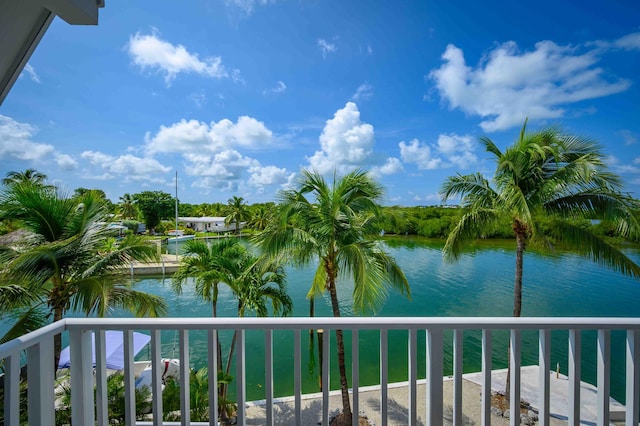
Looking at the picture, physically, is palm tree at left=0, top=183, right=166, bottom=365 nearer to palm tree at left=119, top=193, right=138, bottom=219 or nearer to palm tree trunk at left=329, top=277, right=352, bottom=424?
palm tree trunk at left=329, top=277, right=352, bottom=424

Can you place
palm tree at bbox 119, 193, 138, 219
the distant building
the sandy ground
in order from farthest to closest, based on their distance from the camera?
palm tree at bbox 119, 193, 138, 219, the distant building, the sandy ground

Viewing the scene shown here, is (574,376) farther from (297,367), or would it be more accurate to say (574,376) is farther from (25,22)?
(25,22)

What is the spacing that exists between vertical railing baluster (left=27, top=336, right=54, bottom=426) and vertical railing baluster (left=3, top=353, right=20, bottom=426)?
44 millimetres

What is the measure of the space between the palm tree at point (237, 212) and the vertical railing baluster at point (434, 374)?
30.4 metres

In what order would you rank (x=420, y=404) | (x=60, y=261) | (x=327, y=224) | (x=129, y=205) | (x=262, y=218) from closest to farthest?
1. (x=60, y=261)
2. (x=327, y=224)
3. (x=420, y=404)
4. (x=262, y=218)
5. (x=129, y=205)

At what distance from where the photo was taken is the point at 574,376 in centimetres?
123

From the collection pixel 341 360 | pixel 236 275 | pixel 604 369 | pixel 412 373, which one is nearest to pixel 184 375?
pixel 412 373

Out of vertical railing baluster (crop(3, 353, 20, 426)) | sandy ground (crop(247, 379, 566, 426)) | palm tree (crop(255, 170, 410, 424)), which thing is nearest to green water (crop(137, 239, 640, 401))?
sandy ground (crop(247, 379, 566, 426))

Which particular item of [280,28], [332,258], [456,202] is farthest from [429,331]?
[280,28]

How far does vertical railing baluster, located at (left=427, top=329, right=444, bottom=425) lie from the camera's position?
122 cm

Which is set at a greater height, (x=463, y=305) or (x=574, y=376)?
(x=574, y=376)

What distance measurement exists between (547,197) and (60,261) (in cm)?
912

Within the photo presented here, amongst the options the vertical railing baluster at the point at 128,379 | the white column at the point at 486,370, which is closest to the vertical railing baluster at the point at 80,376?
the vertical railing baluster at the point at 128,379

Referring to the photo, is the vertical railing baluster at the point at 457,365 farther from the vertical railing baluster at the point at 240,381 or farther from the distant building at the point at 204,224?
the distant building at the point at 204,224
